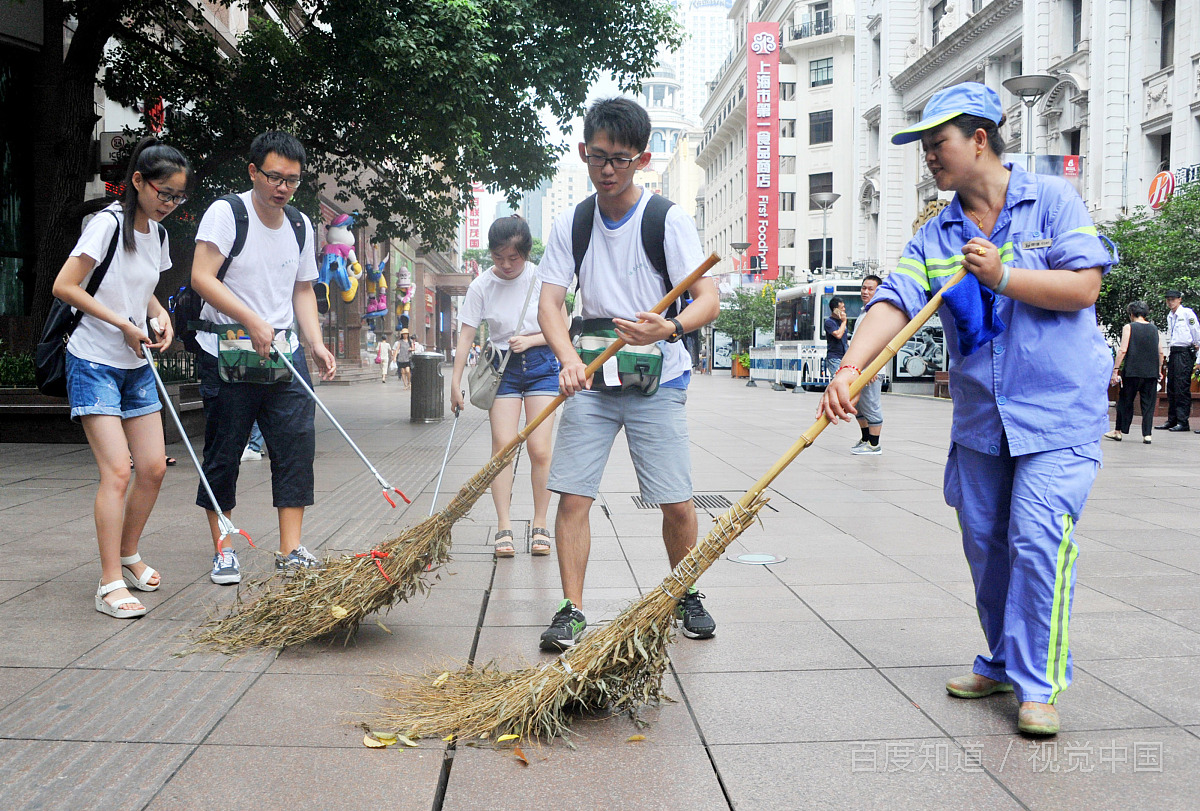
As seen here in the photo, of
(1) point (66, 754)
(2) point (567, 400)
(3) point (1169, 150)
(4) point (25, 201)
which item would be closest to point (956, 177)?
(2) point (567, 400)

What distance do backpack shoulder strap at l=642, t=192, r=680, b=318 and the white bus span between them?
22596 millimetres

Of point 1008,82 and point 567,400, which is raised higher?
point 1008,82

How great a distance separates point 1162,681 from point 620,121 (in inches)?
99.5

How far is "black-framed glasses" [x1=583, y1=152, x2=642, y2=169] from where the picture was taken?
3.44m

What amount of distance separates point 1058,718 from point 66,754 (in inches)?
106

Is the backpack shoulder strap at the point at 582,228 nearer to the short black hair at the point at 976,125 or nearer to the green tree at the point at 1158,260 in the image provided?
the short black hair at the point at 976,125

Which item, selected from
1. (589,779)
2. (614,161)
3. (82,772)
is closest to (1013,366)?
(614,161)

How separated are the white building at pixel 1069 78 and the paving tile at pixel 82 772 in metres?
23.7

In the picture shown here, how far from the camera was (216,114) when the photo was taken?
41.5ft

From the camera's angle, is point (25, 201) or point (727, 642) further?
point (25, 201)

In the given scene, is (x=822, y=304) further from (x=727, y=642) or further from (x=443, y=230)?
(x=727, y=642)

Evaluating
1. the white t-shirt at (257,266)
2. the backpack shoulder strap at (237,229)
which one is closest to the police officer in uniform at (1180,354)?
the white t-shirt at (257,266)

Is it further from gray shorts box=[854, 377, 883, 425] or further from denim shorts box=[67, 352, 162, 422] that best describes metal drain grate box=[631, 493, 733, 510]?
denim shorts box=[67, 352, 162, 422]

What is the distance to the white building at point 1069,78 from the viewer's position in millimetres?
22453
